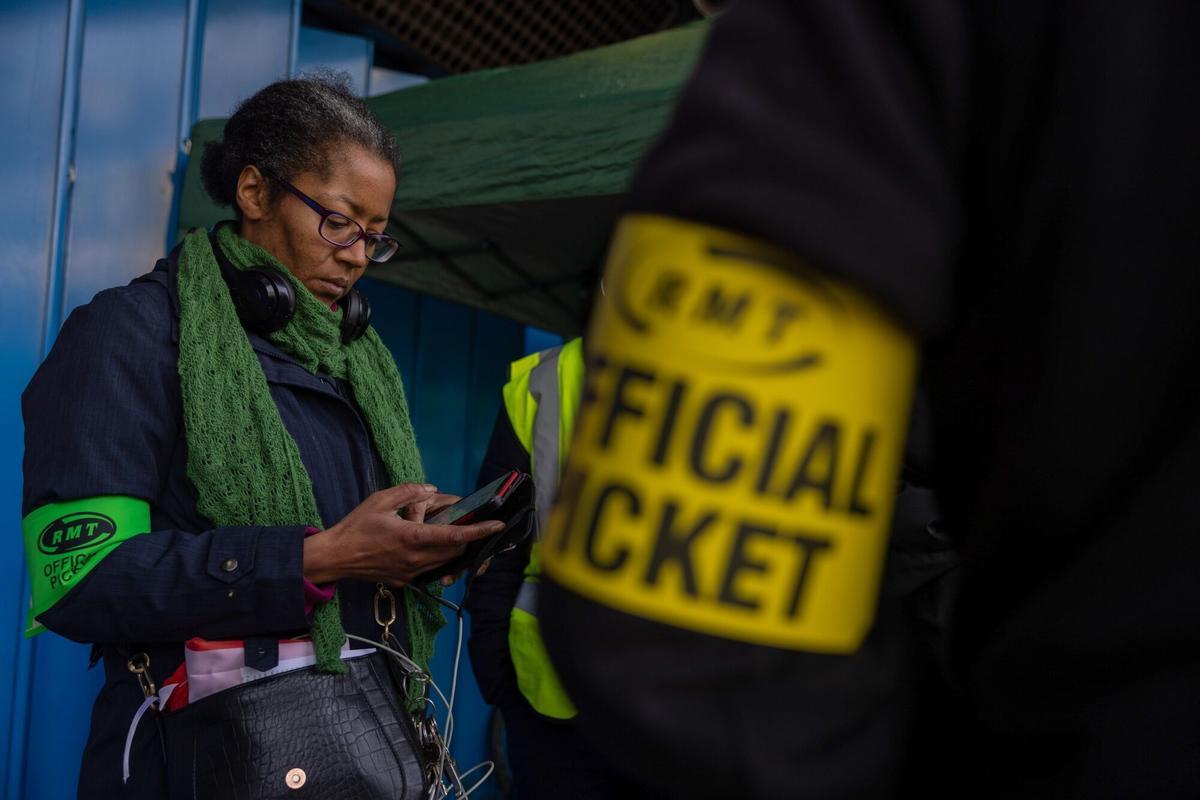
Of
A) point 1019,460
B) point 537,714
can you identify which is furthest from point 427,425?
point 1019,460

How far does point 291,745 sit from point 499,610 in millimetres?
830

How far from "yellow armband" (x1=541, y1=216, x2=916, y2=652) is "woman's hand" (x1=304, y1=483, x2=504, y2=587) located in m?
1.03

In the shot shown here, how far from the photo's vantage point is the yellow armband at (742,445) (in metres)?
0.38

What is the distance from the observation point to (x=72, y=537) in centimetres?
131

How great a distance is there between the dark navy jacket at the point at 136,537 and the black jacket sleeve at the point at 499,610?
78cm

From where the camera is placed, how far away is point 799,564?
1.28 feet

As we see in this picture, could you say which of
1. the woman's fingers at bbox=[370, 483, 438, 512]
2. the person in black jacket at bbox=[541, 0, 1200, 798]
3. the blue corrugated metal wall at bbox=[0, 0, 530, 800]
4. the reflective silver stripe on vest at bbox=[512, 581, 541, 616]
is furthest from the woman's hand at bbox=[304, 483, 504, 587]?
the blue corrugated metal wall at bbox=[0, 0, 530, 800]

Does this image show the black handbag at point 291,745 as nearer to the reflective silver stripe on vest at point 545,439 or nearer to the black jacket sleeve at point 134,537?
the black jacket sleeve at point 134,537

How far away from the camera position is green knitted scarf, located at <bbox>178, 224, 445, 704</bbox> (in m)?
1.42

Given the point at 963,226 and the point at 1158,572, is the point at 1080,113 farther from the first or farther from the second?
the point at 1158,572

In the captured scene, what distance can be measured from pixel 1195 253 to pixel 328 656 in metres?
1.24

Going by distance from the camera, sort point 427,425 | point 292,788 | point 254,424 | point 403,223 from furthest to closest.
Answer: point 427,425, point 403,223, point 254,424, point 292,788

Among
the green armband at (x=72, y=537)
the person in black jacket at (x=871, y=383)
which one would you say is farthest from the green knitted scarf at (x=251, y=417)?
the person in black jacket at (x=871, y=383)

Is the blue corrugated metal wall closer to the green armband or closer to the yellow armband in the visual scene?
the green armband
